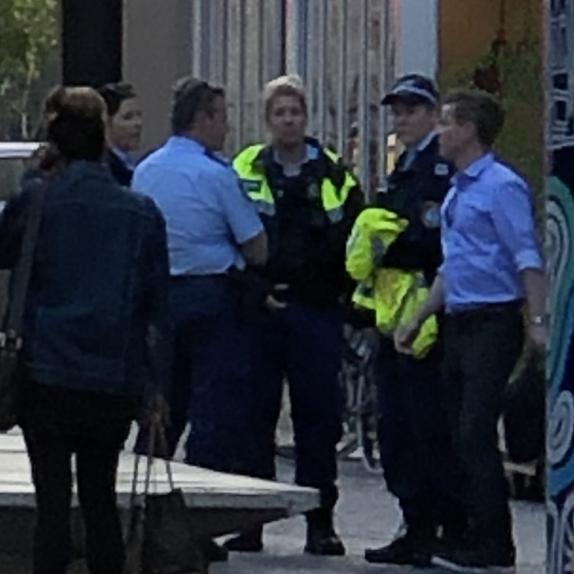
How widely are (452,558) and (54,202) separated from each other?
2.85 m

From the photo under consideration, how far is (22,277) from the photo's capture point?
8.00 metres

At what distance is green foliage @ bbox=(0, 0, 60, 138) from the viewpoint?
4350cm

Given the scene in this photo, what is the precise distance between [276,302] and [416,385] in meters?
0.73

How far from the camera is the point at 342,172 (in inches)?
422

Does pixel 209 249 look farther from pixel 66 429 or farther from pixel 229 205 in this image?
pixel 66 429

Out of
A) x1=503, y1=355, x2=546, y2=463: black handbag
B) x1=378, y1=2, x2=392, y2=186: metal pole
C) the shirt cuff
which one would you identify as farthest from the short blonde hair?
x1=378, y1=2, x2=392, y2=186: metal pole

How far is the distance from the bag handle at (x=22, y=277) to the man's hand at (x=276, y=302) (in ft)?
8.58

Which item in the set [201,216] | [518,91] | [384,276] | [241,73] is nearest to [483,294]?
[384,276]

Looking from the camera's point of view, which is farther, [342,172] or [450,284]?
[342,172]

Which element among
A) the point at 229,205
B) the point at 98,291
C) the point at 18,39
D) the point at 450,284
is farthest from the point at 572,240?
the point at 18,39

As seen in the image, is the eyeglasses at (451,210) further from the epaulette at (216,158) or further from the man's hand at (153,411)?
the man's hand at (153,411)

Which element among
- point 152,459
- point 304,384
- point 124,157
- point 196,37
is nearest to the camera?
point 152,459

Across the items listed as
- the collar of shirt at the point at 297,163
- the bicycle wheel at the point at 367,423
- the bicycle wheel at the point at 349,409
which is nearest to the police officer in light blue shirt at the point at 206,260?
the collar of shirt at the point at 297,163

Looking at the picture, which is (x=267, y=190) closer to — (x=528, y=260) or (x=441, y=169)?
(x=441, y=169)
